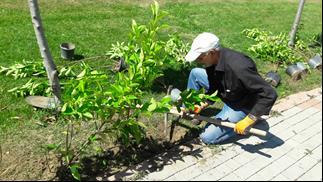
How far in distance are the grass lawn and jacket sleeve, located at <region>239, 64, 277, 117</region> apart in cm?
118

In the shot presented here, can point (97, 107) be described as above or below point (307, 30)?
above

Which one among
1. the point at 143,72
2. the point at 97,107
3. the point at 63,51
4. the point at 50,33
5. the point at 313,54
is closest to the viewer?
the point at 97,107

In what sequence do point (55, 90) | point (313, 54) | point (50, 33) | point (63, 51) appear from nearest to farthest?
1. point (55, 90)
2. point (63, 51)
3. point (50, 33)
4. point (313, 54)

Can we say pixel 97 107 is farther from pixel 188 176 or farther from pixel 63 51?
pixel 63 51

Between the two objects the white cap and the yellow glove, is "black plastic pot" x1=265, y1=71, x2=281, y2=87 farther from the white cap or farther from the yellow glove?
the white cap

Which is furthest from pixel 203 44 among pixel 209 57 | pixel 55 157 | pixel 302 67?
pixel 302 67

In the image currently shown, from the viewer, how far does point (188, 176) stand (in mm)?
4348

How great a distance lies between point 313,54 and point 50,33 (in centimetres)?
563

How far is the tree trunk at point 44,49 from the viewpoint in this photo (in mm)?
4310

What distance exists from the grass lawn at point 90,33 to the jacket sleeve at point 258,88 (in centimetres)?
118

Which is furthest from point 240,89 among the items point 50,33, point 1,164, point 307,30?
point 307,30

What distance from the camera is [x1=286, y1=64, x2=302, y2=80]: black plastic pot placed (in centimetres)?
693

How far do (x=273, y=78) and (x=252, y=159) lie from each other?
7.43 ft

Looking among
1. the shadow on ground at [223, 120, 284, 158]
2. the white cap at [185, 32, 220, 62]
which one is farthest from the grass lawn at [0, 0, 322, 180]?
the white cap at [185, 32, 220, 62]
